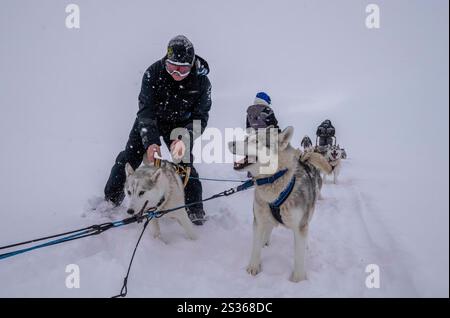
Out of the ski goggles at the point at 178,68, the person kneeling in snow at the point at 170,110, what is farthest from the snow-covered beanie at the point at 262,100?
the ski goggles at the point at 178,68

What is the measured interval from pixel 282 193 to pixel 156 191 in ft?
3.57

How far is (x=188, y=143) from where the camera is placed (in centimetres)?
297

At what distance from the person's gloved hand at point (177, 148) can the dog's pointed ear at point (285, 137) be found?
1.08 m

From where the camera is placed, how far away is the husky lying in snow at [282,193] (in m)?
1.92

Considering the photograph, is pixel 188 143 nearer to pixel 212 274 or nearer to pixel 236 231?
pixel 236 231

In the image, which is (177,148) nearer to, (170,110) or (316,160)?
(170,110)

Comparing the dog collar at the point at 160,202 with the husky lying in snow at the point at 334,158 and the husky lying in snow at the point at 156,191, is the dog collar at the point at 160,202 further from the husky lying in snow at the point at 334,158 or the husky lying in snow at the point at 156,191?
the husky lying in snow at the point at 334,158

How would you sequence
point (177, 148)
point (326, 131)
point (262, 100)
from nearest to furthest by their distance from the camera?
point (177, 148) → point (262, 100) → point (326, 131)

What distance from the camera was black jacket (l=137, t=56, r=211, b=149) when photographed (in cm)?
289

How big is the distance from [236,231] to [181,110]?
1.41 meters

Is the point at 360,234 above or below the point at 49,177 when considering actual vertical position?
below

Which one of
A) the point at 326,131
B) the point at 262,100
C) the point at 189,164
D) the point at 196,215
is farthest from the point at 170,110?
the point at 326,131

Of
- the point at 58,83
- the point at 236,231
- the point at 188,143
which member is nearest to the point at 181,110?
the point at 188,143

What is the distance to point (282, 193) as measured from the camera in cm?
194
